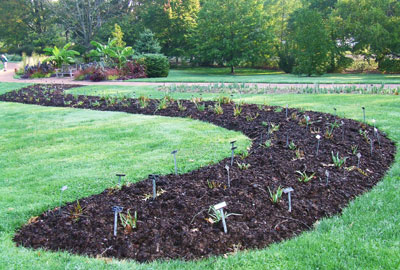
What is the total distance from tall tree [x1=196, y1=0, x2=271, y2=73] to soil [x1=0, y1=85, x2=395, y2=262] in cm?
1656

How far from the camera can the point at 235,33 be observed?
21.0 meters

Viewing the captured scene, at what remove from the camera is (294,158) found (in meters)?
4.14

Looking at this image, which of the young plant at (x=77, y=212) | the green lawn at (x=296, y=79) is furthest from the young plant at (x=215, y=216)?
the green lawn at (x=296, y=79)

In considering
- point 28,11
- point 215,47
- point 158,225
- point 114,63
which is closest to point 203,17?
point 215,47

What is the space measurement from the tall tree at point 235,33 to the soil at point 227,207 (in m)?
A: 16.6

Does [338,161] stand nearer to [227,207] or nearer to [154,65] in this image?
[227,207]

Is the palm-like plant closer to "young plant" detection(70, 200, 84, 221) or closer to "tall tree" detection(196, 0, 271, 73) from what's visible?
"tall tree" detection(196, 0, 271, 73)

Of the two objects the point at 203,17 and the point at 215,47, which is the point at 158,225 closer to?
the point at 215,47

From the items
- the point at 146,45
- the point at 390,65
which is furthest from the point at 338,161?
the point at 146,45

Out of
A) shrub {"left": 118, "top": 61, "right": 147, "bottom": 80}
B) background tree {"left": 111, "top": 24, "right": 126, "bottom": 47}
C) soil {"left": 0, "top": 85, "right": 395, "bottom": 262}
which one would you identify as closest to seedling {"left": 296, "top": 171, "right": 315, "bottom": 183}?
soil {"left": 0, "top": 85, "right": 395, "bottom": 262}

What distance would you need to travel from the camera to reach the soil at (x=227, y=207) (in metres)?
2.58

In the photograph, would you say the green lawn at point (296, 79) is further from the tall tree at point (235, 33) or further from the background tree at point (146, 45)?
the background tree at point (146, 45)

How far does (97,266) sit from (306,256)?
1.38 meters

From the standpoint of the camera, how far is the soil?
258 cm
